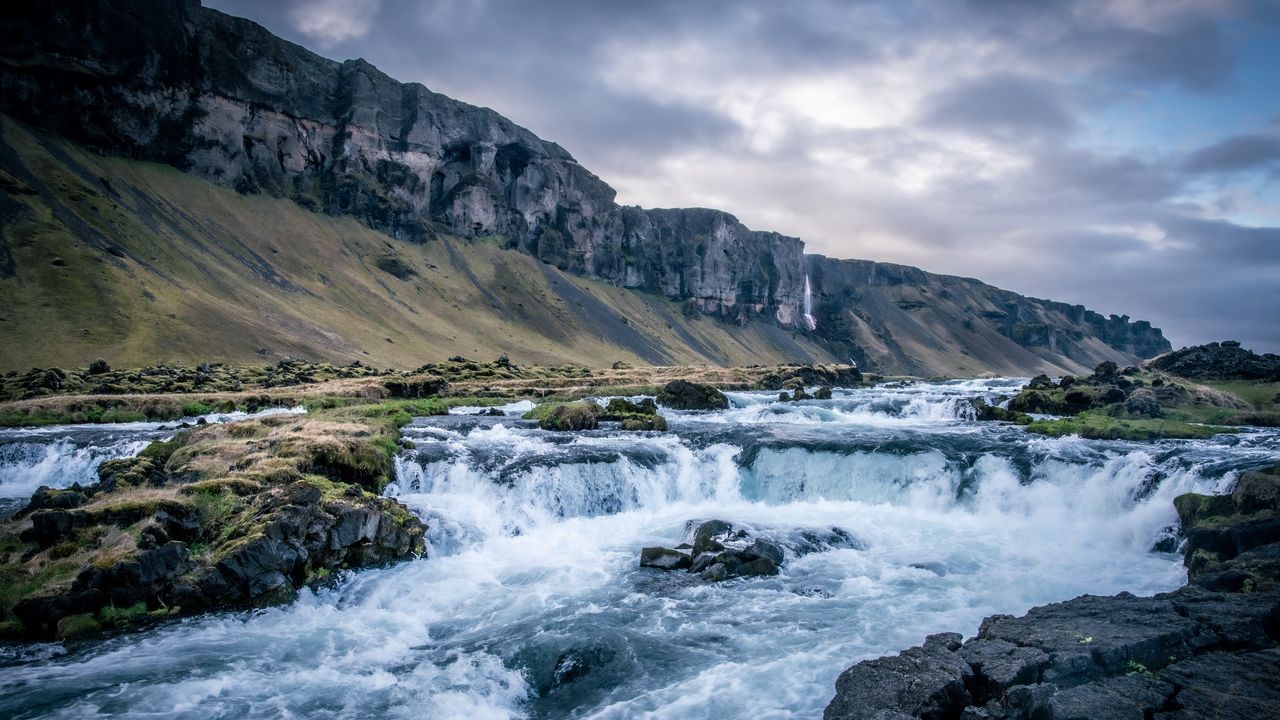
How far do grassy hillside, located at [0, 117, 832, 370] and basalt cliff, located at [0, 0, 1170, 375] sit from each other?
1.35 ft

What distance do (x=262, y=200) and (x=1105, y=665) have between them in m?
149

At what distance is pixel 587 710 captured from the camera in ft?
41.3

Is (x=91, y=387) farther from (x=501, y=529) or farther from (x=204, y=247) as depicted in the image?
Result: (x=204, y=247)

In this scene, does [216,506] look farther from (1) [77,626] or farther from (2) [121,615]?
(1) [77,626]

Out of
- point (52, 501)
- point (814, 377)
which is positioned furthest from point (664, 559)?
point (814, 377)

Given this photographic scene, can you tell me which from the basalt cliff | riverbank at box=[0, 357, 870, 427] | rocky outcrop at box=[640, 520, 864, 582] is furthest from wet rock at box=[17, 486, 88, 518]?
the basalt cliff

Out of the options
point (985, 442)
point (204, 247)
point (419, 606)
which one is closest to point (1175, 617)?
point (419, 606)

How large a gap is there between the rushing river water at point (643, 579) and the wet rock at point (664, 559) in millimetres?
607

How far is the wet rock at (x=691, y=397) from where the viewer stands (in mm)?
56812

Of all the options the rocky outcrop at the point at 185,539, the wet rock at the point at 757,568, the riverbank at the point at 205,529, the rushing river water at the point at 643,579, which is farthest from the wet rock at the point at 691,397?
the rocky outcrop at the point at 185,539

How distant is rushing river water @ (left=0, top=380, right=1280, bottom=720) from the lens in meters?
12.8

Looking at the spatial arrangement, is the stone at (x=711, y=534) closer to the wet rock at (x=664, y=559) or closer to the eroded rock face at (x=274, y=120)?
the wet rock at (x=664, y=559)

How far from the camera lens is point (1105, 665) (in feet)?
32.7

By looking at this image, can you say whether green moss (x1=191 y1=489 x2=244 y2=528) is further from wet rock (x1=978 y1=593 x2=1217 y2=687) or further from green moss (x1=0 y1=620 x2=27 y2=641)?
wet rock (x1=978 y1=593 x2=1217 y2=687)
